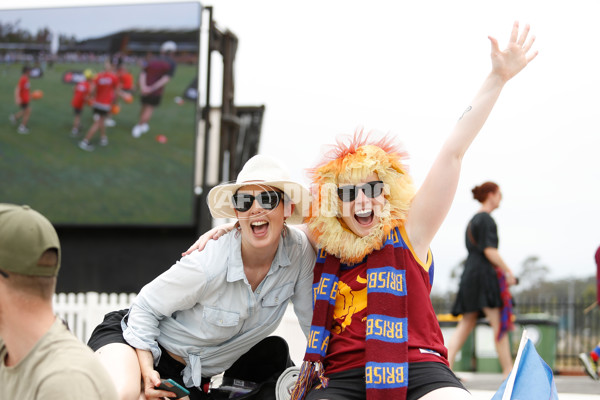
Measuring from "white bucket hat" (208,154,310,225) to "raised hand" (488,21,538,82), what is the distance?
982 millimetres

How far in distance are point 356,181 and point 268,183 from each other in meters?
0.41

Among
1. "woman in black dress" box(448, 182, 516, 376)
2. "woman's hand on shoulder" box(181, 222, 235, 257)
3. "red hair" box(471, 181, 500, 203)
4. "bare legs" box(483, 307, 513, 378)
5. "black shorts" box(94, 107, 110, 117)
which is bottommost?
"bare legs" box(483, 307, 513, 378)

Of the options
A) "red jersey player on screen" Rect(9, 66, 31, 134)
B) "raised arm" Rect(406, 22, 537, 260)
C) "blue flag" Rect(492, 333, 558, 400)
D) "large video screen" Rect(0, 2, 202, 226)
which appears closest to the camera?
"blue flag" Rect(492, 333, 558, 400)

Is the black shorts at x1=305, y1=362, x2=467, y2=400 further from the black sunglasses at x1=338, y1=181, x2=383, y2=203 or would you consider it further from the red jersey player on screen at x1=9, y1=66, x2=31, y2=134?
the red jersey player on screen at x1=9, y1=66, x2=31, y2=134

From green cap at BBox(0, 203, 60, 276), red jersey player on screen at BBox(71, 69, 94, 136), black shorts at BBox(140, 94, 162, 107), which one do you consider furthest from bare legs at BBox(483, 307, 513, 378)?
red jersey player on screen at BBox(71, 69, 94, 136)

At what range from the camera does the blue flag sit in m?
2.48

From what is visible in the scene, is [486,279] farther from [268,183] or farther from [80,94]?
[80,94]

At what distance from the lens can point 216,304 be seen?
299cm

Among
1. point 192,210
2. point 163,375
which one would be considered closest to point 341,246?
point 163,375

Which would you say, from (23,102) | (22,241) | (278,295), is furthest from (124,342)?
(23,102)

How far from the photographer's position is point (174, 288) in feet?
9.56

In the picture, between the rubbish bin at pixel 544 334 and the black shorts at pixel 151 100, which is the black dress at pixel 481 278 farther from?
the black shorts at pixel 151 100

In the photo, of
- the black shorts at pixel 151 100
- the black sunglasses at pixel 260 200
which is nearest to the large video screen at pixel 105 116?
the black shorts at pixel 151 100

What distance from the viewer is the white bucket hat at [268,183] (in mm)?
3053
